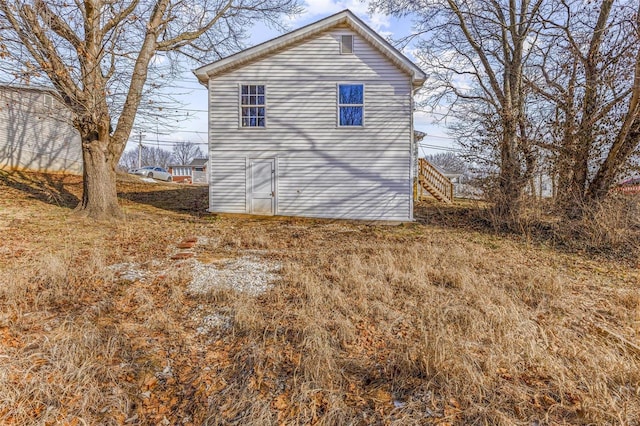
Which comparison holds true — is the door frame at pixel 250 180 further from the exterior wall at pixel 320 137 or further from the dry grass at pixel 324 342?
the dry grass at pixel 324 342

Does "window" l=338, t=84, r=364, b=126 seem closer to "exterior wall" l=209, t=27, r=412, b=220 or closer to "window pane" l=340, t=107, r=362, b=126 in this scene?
"window pane" l=340, t=107, r=362, b=126

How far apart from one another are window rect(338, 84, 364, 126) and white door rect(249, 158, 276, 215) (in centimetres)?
274

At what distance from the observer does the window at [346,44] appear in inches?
428

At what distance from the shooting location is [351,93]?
433 inches

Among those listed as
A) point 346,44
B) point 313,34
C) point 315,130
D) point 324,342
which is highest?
point 313,34

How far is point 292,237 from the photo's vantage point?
324 inches

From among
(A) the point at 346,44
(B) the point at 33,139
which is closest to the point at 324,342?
(A) the point at 346,44

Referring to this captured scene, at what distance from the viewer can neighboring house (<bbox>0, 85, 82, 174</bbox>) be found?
1540 centimetres

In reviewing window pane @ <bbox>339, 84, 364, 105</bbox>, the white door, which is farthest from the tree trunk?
window pane @ <bbox>339, 84, 364, 105</bbox>

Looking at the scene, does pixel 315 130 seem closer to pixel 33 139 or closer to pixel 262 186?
pixel 262 186

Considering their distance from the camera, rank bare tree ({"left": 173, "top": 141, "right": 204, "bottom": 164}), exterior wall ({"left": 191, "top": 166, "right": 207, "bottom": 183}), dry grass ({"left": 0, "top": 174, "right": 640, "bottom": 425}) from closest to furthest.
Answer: dry grass ({"left": 0, "top": 174, "right": 640, "bottom": 425}), exterior wall ({"left": 191, "top": 166, "right": 207, "bottom": 183}), bare tree ({"left": 173, "top": 141, "right": 204, "bottom": 164})

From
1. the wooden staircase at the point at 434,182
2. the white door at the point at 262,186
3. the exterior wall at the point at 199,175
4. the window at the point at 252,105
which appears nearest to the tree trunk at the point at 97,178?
the white door at the point at 262,186

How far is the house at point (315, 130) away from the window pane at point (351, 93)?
0.03 meters

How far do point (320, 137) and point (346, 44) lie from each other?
3.09 metres
